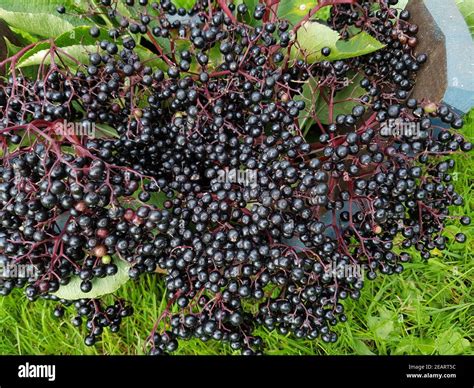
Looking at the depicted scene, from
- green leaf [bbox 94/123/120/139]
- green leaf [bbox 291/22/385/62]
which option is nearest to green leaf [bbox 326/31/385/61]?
green leaf [bbox 291/22/385/62]

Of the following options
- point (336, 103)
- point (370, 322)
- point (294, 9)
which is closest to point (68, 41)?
point (294, 9)

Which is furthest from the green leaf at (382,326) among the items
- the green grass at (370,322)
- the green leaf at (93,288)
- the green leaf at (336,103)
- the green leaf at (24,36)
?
the green leaf at (24,36)

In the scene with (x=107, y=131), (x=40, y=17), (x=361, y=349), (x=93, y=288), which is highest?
(x=40, y=17)

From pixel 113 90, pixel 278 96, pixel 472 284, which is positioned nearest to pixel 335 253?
pixel 278 96

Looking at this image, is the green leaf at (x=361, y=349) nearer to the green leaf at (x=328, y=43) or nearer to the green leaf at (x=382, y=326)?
the green leaf at (x=382, y=326)

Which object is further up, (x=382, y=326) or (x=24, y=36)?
(x=24, y=36)

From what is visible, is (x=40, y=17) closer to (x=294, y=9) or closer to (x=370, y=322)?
(x=294, y=9)
